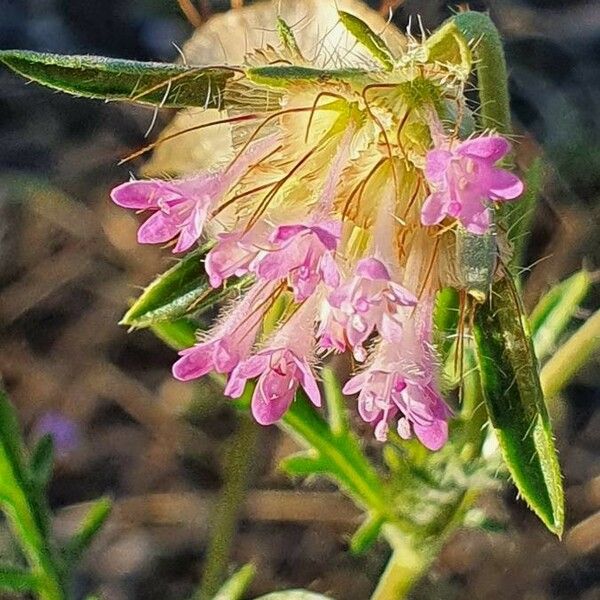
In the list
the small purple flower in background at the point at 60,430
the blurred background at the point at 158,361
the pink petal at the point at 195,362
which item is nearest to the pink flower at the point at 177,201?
the pink petal at the point at 195,362

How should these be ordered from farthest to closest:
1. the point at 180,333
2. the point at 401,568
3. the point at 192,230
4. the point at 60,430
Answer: the point at 60,430 → the point at 401,568 → the point at 180,333 → the point at 192,230

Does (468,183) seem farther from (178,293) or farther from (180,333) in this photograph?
(180,333)

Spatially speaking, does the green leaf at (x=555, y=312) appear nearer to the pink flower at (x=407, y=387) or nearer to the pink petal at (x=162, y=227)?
the pink flower at (x=407, y=387)

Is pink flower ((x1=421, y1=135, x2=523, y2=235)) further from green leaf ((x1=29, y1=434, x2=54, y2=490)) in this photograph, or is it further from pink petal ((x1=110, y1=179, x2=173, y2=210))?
green leaf ((x1=29, y1=434, x2=54, y2=490))

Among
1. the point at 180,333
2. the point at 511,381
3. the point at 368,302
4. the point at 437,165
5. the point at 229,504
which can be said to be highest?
the point at 437,165

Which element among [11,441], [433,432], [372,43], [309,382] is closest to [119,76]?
[372,43]

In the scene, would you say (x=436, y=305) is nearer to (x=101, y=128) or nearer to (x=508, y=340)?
(x=508, y=340)

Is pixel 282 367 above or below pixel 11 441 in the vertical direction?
above
